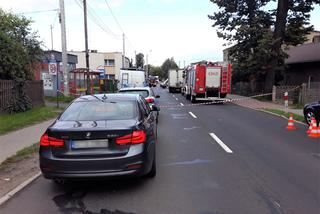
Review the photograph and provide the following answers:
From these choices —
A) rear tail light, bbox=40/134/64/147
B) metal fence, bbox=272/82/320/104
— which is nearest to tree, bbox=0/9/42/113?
rear tail light, bbox=40/134/64/147

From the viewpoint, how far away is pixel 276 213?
488 centimetres

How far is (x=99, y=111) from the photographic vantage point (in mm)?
6570

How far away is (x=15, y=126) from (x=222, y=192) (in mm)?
9159

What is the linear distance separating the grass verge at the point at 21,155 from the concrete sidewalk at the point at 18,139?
138mm

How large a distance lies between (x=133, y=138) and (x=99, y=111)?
1.17 m

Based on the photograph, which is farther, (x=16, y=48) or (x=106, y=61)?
(x=106, y=61)

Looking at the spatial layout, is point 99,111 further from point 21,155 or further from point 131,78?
point 131,78

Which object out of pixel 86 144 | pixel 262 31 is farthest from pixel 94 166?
pixel 262 31

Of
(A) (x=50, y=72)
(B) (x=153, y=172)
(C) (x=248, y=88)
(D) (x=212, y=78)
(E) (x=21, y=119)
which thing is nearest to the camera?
(B) (x=153, y=172)

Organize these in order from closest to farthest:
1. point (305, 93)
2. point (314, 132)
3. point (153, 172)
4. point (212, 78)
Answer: point (153, 172) → point (314, 132) → point (305, 93) → point (212, 78)

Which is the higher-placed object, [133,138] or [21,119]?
[133,138]

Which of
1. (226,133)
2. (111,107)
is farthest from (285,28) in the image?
(111,107)

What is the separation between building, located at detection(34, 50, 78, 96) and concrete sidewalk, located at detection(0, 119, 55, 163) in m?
7.20

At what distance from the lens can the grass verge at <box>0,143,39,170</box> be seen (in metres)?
7.85
